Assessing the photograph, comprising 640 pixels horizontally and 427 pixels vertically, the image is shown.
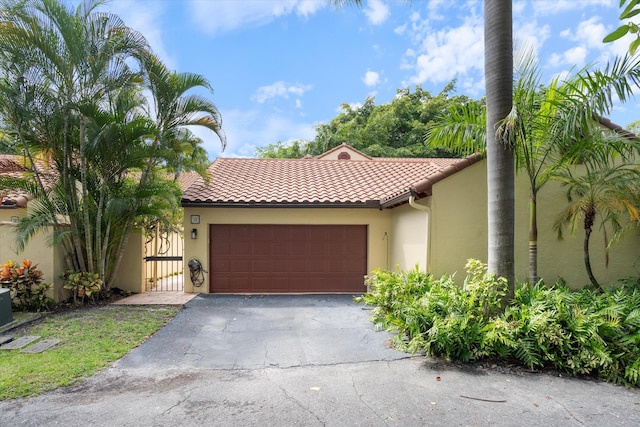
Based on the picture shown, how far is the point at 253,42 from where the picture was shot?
37.2ft

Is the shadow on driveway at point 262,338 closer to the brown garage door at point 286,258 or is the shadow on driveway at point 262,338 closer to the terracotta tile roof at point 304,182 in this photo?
the brown garage door at point 286,258

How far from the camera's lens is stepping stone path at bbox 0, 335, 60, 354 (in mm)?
5133

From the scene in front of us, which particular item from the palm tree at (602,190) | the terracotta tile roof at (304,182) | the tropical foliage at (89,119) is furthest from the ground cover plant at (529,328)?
the tropical foliage at (89,119)

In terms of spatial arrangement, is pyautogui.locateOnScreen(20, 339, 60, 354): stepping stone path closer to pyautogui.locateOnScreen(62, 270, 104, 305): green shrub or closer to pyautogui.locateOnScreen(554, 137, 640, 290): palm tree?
pyautogui.locateOnScreen(62, 270, 104, 305): green shrub

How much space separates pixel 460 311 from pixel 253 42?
10705mm

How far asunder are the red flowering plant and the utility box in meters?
1.01

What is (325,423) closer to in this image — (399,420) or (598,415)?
(399,420)

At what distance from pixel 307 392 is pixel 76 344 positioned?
4.08 meters

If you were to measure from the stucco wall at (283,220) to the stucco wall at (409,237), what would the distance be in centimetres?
35

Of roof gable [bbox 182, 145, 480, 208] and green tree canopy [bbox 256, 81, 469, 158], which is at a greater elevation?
green tree canopy [bbox 256, 81, 469, 158]

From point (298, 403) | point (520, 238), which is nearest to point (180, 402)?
point (298, 403)

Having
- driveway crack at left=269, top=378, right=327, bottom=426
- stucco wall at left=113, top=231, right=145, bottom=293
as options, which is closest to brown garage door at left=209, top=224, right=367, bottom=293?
stucco wall at left=113, top=231, right=145, bottom=293

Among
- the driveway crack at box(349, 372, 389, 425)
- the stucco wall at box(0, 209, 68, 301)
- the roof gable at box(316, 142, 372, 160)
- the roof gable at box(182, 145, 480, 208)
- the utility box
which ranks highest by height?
the roof gable at box(316, 142, 372, 160)

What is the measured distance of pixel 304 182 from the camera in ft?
36.1
